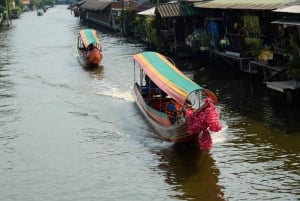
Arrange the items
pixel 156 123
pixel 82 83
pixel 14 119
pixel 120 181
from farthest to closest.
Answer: pixel 82 83, pixel 14 119, pixel 156 123, pixel 120 181

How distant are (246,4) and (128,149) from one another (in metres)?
15.5

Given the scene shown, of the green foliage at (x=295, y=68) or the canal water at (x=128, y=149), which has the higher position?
the green foliage at (x=295, y=68)

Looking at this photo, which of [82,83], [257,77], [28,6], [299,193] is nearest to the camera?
[299,193]

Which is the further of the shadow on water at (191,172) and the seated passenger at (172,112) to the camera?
the seated passenger at (172,112)

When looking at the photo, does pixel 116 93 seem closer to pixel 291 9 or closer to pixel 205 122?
pixel 291 9

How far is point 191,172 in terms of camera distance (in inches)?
763

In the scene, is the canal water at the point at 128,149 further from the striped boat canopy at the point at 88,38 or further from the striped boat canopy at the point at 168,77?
the striped boat canopy at the point at 88,38

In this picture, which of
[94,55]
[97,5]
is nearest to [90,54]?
[94,55]

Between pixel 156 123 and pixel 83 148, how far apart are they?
132 inches

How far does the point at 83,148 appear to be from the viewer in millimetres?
22641

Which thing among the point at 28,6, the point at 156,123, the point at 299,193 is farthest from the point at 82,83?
the point at 28,6

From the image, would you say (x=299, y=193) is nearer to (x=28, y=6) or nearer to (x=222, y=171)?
(x=222, y=171)

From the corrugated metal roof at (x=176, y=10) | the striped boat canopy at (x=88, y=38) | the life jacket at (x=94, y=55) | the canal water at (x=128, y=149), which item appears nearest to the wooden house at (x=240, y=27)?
the corrugated metal roof at (x=176, y=10)

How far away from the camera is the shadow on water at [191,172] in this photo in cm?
1761
